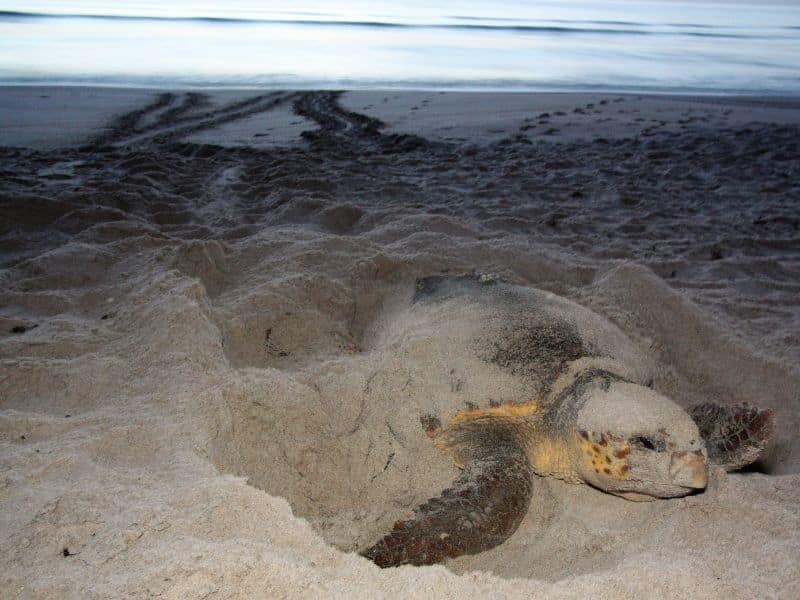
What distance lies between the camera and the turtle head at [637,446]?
1430 millimetres

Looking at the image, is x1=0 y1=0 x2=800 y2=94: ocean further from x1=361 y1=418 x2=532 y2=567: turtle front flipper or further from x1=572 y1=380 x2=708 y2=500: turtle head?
x1=572 y1=380 x2=708 y2=500: turtle head

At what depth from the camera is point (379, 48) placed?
1523 centimetres

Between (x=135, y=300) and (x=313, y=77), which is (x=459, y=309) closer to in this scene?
(x=135, y=300)

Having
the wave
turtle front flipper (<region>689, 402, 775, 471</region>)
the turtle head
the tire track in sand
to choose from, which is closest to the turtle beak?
the turtle head

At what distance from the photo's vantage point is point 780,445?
6.57 feet

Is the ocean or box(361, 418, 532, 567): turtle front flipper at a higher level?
the ocean

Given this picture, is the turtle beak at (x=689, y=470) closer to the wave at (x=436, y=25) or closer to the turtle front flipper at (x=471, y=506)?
the turtle front flipper at (x=471, y=506)

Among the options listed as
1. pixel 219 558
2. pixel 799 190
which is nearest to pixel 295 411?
pixel 219 558

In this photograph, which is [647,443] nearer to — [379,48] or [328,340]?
[328,340]

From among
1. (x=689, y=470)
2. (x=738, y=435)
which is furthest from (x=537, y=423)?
(x=738, y=435)

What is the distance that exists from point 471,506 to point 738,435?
941 mm

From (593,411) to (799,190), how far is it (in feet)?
13.5

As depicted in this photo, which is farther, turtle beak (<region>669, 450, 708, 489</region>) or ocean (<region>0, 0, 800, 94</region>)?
ocean (<region>0, 0, 800, 94</region>)

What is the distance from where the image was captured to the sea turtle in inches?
56.6
